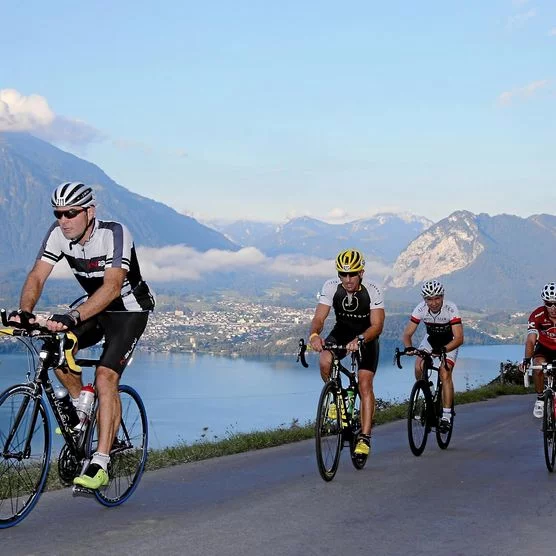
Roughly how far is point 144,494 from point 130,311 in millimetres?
1720

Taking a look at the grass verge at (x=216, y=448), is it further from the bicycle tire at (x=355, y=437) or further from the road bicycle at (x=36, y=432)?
the bicycle tire at (x=355, y=437)

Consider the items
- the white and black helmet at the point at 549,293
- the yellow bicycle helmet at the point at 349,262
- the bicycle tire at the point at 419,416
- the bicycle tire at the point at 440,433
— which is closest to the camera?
the yellow bicycle helmet at the point at 349,262

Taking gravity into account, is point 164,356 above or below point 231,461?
below

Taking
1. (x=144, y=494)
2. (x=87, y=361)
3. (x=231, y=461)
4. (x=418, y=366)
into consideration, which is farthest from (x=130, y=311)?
(x=418, y=366)

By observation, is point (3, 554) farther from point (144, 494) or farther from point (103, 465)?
point (144, 494)

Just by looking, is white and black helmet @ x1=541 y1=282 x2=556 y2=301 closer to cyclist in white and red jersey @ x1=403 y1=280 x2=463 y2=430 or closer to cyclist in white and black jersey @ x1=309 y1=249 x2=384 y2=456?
cyclist in white and red jersey @ x1=403 y1=280 x2=463 y2=430

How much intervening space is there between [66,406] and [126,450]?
96 cm

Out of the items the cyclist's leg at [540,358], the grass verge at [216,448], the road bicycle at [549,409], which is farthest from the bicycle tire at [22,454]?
the cyclist's leg at [540,358]

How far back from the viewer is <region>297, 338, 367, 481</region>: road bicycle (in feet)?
28.7

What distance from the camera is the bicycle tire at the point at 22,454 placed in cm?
611

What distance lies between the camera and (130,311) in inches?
273

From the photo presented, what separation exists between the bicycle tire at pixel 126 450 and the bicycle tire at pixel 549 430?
4.41 m

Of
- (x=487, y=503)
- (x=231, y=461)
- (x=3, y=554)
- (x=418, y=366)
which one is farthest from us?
(x=418, y=366)

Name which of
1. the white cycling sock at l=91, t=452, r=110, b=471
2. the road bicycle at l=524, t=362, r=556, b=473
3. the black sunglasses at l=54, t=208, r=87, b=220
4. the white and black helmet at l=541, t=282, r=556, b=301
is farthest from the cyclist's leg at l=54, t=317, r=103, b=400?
the white and black helmet at l=541, t=282, r=556, b=301
